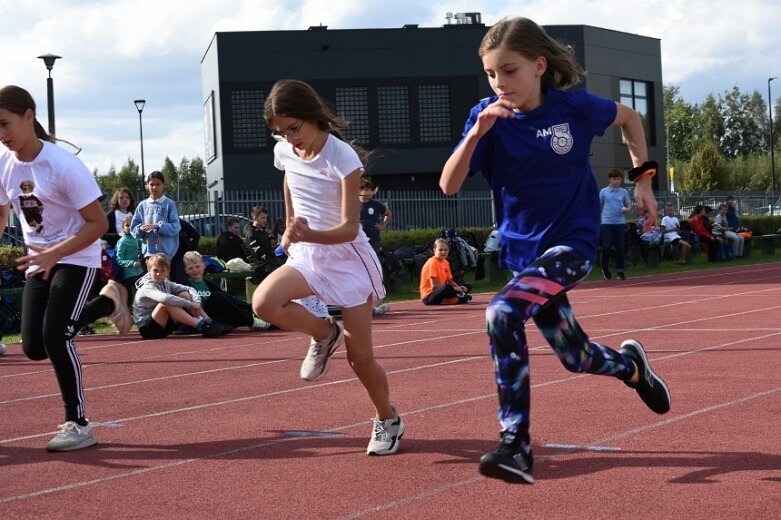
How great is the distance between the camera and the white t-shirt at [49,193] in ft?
21.1

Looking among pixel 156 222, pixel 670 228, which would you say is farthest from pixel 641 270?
pixel 156 222

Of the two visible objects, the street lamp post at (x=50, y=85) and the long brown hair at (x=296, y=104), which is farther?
the street lamp post at (x=50, y=85)

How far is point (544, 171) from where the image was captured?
5.26 m

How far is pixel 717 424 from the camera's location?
6473 millimetres

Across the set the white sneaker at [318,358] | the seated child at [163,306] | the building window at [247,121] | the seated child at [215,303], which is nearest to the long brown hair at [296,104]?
the white sneaker at [318,358]

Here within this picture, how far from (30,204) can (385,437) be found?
226 centimetres

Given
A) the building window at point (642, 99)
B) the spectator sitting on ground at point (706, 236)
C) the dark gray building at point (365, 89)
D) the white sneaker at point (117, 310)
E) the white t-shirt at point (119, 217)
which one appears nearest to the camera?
the white sneaker at point (117, 310)

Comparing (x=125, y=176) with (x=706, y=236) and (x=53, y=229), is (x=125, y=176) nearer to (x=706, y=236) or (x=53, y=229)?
(x=706, y=236)

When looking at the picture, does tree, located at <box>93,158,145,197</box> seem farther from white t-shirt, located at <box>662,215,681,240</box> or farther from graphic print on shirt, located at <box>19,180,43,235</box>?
graphic print on shirt, located at <box>19,180,43,235</box>

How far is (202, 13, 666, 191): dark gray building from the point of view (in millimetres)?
40875

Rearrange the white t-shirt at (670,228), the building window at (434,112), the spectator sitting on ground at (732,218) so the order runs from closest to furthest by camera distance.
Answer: the white t-shirt at (670,228) < the spectator sitting on ground at (732,218) < the building window at (434,112)

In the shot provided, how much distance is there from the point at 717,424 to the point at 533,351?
13.1 ft

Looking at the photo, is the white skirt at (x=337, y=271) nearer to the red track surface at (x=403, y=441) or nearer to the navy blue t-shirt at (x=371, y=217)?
the red track surface at (x=403, y=441)

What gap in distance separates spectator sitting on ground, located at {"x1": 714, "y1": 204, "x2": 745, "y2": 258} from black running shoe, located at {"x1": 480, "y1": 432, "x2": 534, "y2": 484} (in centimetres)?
2536
